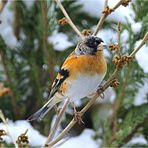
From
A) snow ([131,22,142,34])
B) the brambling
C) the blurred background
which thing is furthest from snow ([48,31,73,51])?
the brambling

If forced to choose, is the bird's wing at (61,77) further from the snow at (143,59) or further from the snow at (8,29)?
the snow at (8,29)

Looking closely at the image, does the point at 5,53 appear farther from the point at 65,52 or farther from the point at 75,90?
the point at 75,90

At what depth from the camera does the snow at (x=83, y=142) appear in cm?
220

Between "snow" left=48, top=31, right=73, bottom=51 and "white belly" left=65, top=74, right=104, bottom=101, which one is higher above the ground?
"snow" left=48, top=31, right=73, bottom=51

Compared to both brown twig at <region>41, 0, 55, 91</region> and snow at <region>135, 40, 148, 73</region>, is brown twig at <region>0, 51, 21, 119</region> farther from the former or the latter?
snow at <region>135, 40, 148, 73</region>

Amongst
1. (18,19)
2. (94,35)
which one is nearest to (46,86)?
(18,19)

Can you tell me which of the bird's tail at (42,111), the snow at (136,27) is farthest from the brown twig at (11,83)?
the snow at (136,27)

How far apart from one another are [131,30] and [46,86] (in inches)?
20.5

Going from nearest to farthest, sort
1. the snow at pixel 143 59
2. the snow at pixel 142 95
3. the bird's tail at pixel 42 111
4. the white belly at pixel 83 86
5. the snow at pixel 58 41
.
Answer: the white belly at pixel 83 86 < the bird's tail at pixel 42 111 < the snow at pixel 143 59 < the snow at pixel 142 95 < the snow at pixel 58 41

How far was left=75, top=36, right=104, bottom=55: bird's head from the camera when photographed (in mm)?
1653

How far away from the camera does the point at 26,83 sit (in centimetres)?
234

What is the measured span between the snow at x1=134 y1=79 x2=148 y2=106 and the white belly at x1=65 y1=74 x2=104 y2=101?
1.67 feet

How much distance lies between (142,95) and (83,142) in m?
0.36

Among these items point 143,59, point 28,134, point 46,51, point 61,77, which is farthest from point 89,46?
point 28,134
